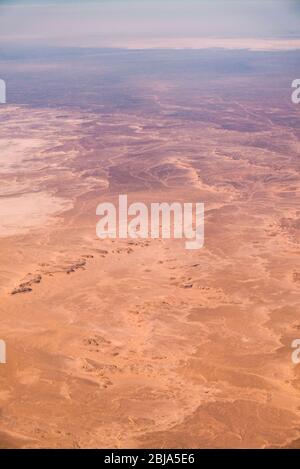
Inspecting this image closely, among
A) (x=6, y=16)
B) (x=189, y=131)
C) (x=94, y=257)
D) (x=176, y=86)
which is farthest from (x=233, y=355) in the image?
(x=6, y=16)

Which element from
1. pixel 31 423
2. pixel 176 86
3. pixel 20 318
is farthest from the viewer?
pixel 176 86

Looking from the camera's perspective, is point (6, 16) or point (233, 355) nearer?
point (233, 355)

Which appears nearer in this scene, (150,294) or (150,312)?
(150,312)

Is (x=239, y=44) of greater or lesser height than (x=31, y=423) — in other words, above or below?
above

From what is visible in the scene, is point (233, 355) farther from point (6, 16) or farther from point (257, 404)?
point (6, 16)

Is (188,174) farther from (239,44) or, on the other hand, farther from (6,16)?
(6,16)

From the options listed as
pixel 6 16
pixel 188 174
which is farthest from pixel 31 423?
pixel 6 16

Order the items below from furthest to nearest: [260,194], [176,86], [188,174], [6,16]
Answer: [6,16] → [176,86] → [188,174] → [260,194]
